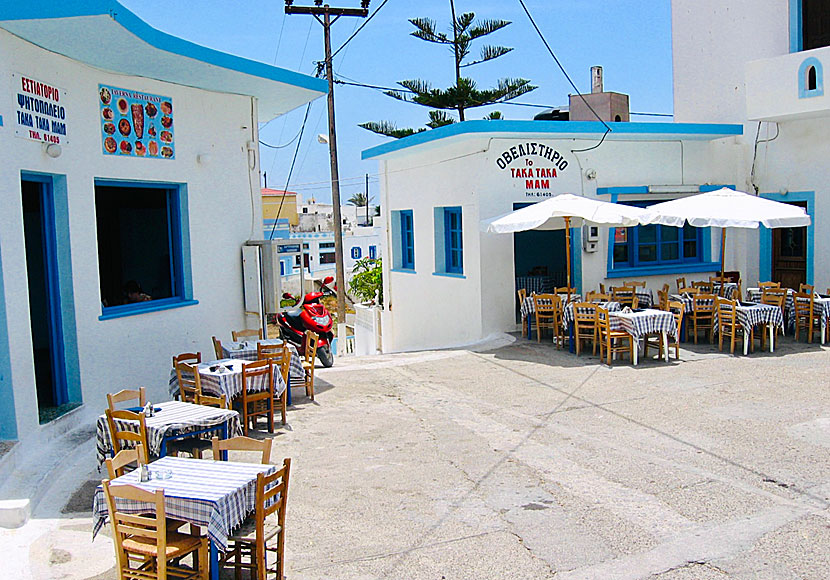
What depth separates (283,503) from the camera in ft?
14.3

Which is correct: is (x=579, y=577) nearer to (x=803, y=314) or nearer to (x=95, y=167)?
(x=95, y=167)

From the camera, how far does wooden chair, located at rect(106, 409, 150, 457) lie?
5.26m

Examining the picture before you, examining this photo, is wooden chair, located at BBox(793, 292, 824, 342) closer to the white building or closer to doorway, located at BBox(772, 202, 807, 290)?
doorway, located at BBox(772, 202, 807, 290)

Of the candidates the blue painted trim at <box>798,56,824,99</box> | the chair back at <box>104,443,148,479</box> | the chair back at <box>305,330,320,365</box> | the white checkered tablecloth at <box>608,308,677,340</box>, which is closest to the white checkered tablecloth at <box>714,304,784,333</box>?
the white checkered tablecloth at <box>608,308,677,340</box>

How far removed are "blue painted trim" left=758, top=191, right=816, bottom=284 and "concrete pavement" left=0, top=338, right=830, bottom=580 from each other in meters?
4.78

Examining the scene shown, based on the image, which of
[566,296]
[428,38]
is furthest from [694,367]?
[428,38]

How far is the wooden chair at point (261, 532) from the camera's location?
4.12 metres

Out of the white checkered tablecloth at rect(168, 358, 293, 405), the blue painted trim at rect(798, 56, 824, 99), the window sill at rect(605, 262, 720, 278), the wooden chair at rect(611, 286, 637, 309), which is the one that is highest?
the blue painted trim at rect(798, 56, 824, 99)

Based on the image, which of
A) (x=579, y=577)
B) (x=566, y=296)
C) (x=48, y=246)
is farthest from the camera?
(x=566, y=296)

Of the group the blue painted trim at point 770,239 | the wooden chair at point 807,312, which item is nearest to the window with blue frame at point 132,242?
the wooden chair at point 807,312

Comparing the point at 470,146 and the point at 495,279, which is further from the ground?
the point at 470,146

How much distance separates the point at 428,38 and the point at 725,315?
48.9 ft

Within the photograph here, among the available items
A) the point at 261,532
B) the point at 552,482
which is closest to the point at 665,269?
the point at 552,482

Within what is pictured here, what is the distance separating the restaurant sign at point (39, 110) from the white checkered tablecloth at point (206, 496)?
151 inches
